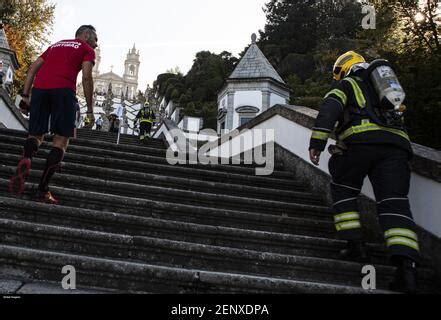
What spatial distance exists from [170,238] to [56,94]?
6.68 feet

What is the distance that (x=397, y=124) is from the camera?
3.44 m

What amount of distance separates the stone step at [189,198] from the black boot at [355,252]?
1.09m

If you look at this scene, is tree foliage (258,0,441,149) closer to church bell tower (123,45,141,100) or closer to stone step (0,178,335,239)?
stone step (0,178,335,239)

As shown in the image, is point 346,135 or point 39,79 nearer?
point 346,135

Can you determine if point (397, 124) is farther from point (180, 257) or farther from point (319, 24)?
point (319, 24)

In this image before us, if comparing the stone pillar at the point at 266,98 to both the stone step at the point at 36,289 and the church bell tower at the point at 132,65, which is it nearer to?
the stone step at the point at 36,289

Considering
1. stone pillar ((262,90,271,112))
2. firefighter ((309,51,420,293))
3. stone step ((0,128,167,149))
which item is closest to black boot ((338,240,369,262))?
firefighter ((309,51,420,293))

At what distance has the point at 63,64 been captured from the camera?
4074 mm

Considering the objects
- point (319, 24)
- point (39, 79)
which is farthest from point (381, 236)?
point (319, 24)

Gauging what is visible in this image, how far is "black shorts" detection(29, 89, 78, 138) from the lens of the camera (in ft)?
13.0

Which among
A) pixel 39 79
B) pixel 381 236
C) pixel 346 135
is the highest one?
pixel 39 79

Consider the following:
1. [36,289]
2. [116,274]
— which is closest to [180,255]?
[116,274]

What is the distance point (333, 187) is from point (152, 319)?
7.07 ft

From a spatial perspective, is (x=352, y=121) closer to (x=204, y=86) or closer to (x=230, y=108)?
(x=230, y=108)
